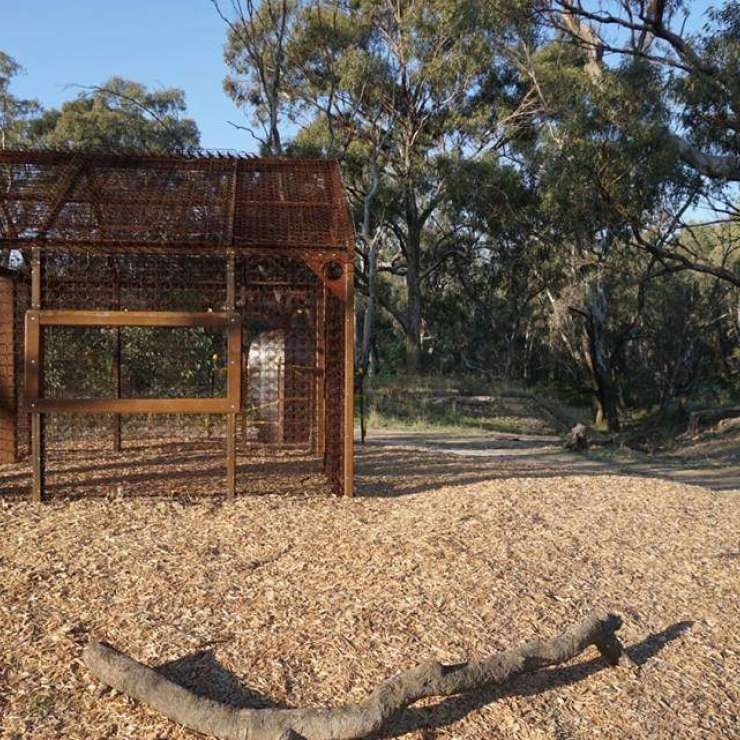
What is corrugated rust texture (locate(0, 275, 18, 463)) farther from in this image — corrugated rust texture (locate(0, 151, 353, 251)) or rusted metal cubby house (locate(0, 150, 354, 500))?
corrugated rust texture (locate(0, 151, 353, 251))

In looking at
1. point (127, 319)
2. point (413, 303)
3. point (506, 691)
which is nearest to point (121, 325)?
point (127, 319)

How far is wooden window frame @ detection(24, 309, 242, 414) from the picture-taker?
6871 millimetres

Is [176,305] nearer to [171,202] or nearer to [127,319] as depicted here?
[171,202]

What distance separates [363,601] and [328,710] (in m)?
1.35

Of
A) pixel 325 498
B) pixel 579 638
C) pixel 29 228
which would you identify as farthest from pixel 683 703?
pixel 29 228

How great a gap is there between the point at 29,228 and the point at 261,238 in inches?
77.1

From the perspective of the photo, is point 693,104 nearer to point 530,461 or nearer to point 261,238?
point 530,461

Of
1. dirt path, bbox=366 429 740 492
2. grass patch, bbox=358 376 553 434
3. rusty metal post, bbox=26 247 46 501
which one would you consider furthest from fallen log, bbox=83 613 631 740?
grass patch, bbox=358 376 553 434

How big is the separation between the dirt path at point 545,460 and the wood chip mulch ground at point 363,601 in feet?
10.4

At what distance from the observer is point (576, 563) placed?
5789mm

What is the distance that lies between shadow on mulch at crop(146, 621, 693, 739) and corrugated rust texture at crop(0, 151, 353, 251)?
3934mm

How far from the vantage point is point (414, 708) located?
3.69m

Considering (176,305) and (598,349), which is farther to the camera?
(598,349)

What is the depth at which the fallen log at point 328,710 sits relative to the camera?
10.9 feet
